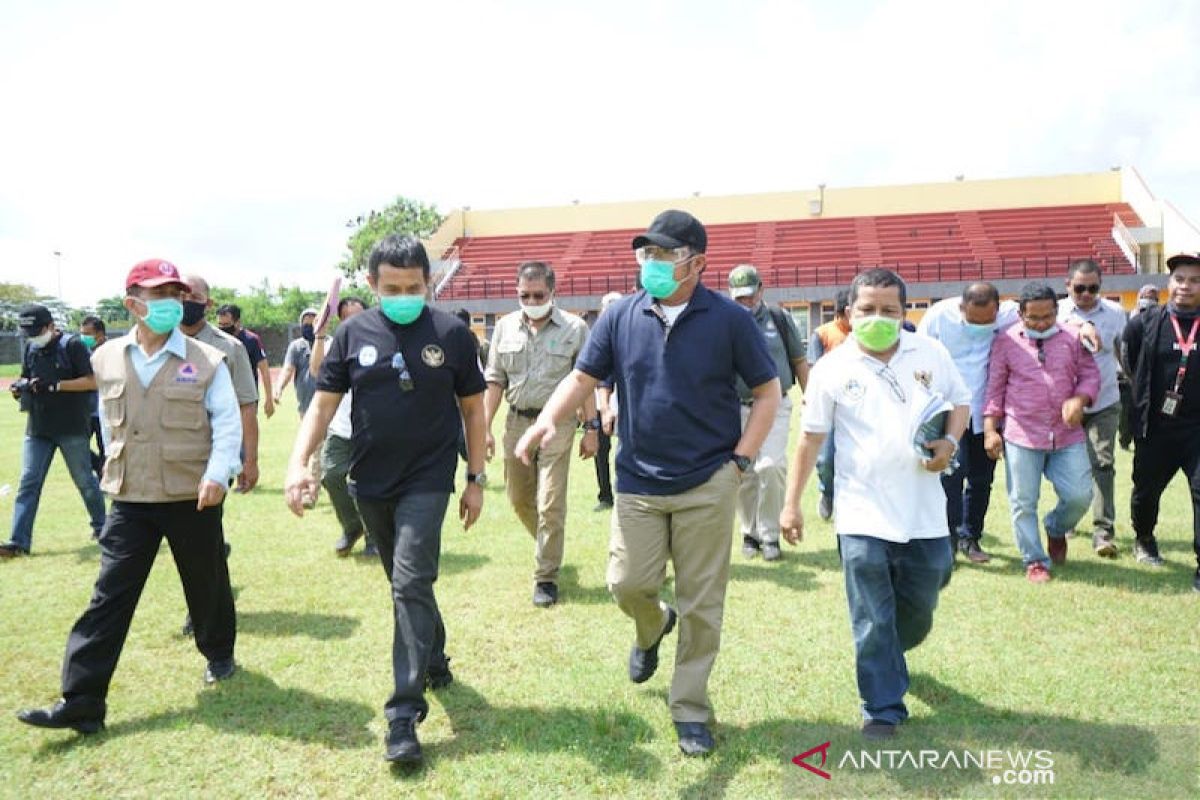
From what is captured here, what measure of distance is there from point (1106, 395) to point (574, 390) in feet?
16.3

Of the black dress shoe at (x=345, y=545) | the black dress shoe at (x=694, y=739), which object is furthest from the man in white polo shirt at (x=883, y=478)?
the black dress shoe at (x=345, y=545)

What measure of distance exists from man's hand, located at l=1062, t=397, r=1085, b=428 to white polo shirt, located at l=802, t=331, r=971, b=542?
98.5 inches

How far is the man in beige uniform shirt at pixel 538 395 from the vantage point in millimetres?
5680

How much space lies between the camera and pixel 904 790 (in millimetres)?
3244

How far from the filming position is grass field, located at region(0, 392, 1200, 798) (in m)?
3.39

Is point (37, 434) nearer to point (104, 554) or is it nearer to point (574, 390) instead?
point (104, 554)

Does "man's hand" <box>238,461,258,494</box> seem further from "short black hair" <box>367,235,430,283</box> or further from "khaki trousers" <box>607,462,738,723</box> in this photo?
"khaki trousers" <box>607,462,738,723</box>

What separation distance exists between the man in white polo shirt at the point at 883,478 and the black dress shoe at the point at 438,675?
184 cm

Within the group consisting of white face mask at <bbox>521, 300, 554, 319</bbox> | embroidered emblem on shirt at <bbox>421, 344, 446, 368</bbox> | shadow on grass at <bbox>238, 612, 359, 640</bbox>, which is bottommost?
shadow on grass at <bbox>238, 612, 359, 640</bbox>

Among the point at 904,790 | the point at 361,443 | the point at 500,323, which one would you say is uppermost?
the point at 500,323

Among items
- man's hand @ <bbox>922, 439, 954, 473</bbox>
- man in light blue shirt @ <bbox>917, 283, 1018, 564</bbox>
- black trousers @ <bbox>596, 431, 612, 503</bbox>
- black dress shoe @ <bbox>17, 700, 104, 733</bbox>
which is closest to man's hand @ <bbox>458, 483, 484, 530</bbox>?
black dress shoe @ <bbox>17, 700, 104, 733</bbox>

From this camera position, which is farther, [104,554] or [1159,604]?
[1159,604]

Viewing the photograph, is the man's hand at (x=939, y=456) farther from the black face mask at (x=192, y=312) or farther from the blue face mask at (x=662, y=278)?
the black face mask at (x=192, y=312)

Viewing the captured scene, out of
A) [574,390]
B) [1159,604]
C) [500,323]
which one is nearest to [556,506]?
[500,323]
